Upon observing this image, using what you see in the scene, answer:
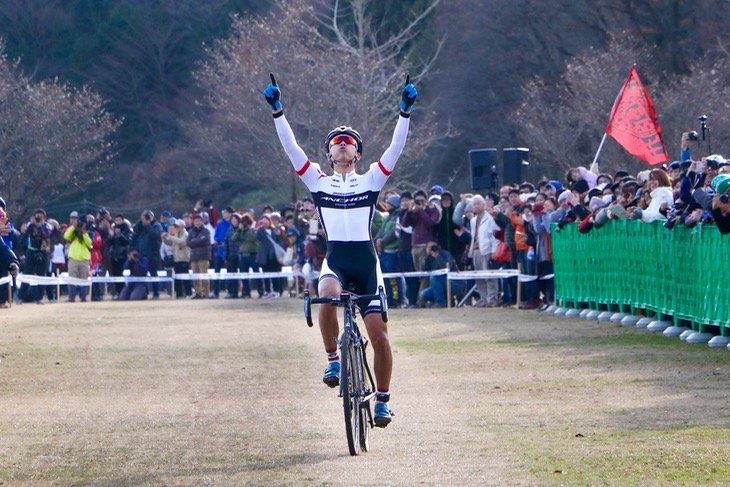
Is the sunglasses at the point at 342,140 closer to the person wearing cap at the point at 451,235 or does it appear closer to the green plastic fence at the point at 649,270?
the green plastic fence at the point at 649,270

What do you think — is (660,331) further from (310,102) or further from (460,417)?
(310,102)

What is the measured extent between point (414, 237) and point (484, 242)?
1.60 metres

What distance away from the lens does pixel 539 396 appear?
42.7 feet

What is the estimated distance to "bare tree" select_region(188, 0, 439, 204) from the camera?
51219mm

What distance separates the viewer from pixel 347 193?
34.8ft

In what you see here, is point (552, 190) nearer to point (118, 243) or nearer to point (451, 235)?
point (451, 235)

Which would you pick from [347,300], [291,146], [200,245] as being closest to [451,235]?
[200,245]

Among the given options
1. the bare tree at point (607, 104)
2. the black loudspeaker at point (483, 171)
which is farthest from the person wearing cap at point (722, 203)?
the bare tree at point (607, 104)

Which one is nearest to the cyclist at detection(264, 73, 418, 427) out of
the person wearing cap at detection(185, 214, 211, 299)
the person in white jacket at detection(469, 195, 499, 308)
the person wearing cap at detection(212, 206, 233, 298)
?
the person in white jacket at detection(469, 195, 499, 308)

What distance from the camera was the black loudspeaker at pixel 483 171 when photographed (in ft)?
98.2

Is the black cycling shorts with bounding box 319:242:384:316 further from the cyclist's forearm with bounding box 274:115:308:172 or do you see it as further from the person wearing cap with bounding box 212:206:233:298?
the person wearing cap with bounding box 212:206:233:298

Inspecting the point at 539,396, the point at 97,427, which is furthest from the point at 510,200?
the point at 97,427

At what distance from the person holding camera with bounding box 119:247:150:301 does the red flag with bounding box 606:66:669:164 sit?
14.1m

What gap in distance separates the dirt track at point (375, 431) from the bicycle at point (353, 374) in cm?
17
